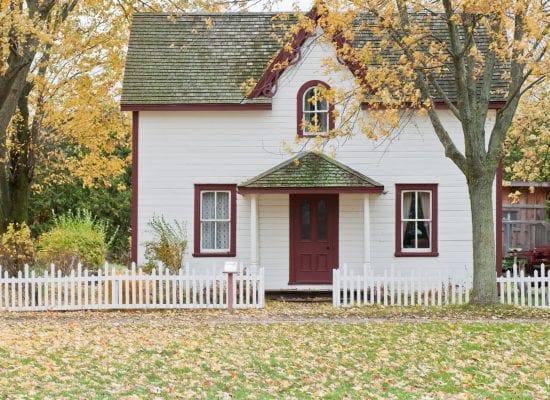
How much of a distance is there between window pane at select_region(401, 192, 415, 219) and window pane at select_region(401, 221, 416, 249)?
20cm

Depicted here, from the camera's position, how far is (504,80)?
75.0 ft

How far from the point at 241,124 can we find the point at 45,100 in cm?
1004

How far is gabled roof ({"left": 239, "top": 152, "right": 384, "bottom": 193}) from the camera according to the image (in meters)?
21.7

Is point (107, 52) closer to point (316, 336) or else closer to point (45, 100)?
point (45, 100)

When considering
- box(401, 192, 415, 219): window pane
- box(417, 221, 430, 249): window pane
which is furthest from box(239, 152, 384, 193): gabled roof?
box(417, 221, 430, 249): window pane

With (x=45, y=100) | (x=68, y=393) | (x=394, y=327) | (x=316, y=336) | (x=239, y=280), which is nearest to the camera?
(x=68, y=393)

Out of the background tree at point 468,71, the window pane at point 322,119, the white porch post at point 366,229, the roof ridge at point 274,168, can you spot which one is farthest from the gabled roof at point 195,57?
the background tree at point 468,71

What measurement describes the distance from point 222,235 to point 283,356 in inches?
418

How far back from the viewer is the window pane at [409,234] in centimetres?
2306

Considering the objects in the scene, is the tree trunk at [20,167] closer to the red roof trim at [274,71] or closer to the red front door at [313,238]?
the red roof trim at [274,71]

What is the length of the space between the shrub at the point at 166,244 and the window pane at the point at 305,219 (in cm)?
325

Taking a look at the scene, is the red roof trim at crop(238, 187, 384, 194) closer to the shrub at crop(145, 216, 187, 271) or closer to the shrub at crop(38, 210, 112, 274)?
the shrub at crop(145, 216, 187, 271)

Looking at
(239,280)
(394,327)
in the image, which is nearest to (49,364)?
(394,327)

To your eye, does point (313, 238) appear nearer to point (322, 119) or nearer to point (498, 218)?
point (322, 119)
